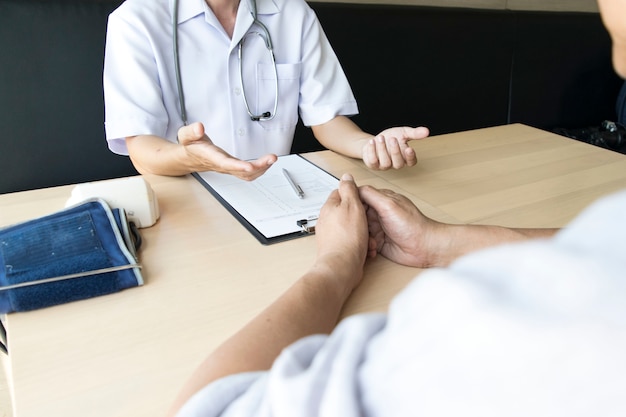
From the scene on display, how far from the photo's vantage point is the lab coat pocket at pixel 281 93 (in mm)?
1275

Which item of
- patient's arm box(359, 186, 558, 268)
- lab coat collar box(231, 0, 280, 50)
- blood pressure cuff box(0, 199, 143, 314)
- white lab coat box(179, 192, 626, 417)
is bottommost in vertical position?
patient's arm box(359, 186, 558, 268)

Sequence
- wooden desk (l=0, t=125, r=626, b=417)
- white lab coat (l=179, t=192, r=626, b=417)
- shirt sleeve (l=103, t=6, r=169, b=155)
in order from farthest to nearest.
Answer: shirt sleeve (l=103, t=6, r=169, b=155), wooden desk (l=0, t=125, r=626, b=417), white lab coat (l=179, t=192, r=626, b=417)

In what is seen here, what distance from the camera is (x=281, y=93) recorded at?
1.31 m

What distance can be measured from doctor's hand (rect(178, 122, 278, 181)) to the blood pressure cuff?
183 millimetres

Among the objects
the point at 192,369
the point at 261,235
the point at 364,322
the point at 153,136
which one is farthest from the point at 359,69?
the point at 364,322

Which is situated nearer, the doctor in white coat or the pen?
the pen

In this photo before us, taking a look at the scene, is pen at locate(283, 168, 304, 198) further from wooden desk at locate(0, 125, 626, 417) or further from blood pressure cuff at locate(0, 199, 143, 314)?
blood pressure cuff at locate(0, 199, 143, 314)

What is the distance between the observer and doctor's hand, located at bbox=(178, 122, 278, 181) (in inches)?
31.1

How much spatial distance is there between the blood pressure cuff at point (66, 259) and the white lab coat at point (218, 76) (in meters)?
0.45

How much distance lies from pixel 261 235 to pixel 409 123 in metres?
1.37

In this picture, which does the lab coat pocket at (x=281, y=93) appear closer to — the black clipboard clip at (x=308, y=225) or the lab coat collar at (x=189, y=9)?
the lab coat collar at (x=189, y=9)

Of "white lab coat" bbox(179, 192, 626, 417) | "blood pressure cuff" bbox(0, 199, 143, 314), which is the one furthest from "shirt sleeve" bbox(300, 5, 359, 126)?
"white lab coat" bbox(179, 192, 626, 417)

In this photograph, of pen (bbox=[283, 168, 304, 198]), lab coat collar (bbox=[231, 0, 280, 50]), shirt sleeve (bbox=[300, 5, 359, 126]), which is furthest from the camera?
shirt sleeve (bbox=[300, 5, 359, 126])

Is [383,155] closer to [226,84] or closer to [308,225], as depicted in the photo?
[308,225]
